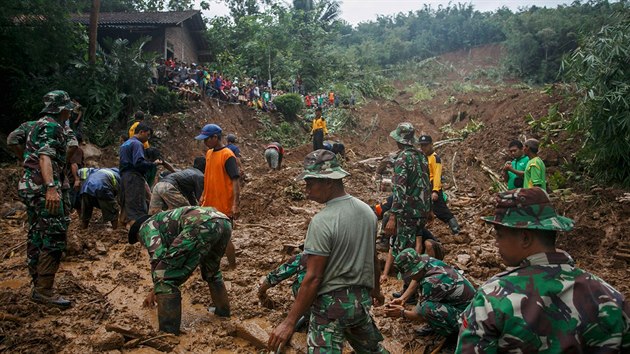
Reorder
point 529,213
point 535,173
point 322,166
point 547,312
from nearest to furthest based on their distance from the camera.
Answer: point 547,312, point 529,213, point 322,166, point 535,173

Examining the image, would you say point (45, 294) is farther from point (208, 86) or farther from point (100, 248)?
point (208, 86)

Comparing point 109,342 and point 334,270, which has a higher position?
point 334,270

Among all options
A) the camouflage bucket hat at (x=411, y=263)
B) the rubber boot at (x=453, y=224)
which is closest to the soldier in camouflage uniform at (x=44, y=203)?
the camouflage bucket hat at (x=411, y=263)

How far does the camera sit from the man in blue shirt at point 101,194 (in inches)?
241

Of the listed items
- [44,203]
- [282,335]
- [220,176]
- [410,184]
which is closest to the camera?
[282,335]

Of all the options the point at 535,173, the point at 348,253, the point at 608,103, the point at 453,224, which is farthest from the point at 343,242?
the point at 608,103

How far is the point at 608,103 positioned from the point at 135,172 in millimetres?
7518

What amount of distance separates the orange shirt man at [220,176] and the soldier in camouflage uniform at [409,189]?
5.79 ft

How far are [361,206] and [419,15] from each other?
60.7 meters

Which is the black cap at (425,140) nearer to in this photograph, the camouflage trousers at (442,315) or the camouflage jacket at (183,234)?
the camouflage trousers at (442,315)

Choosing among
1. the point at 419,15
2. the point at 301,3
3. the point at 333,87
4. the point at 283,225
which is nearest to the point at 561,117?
the point at 283,225

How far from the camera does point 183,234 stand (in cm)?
329

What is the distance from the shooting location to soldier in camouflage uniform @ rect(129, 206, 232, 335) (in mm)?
3289

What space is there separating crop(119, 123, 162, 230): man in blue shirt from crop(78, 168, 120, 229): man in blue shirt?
1.30ft
